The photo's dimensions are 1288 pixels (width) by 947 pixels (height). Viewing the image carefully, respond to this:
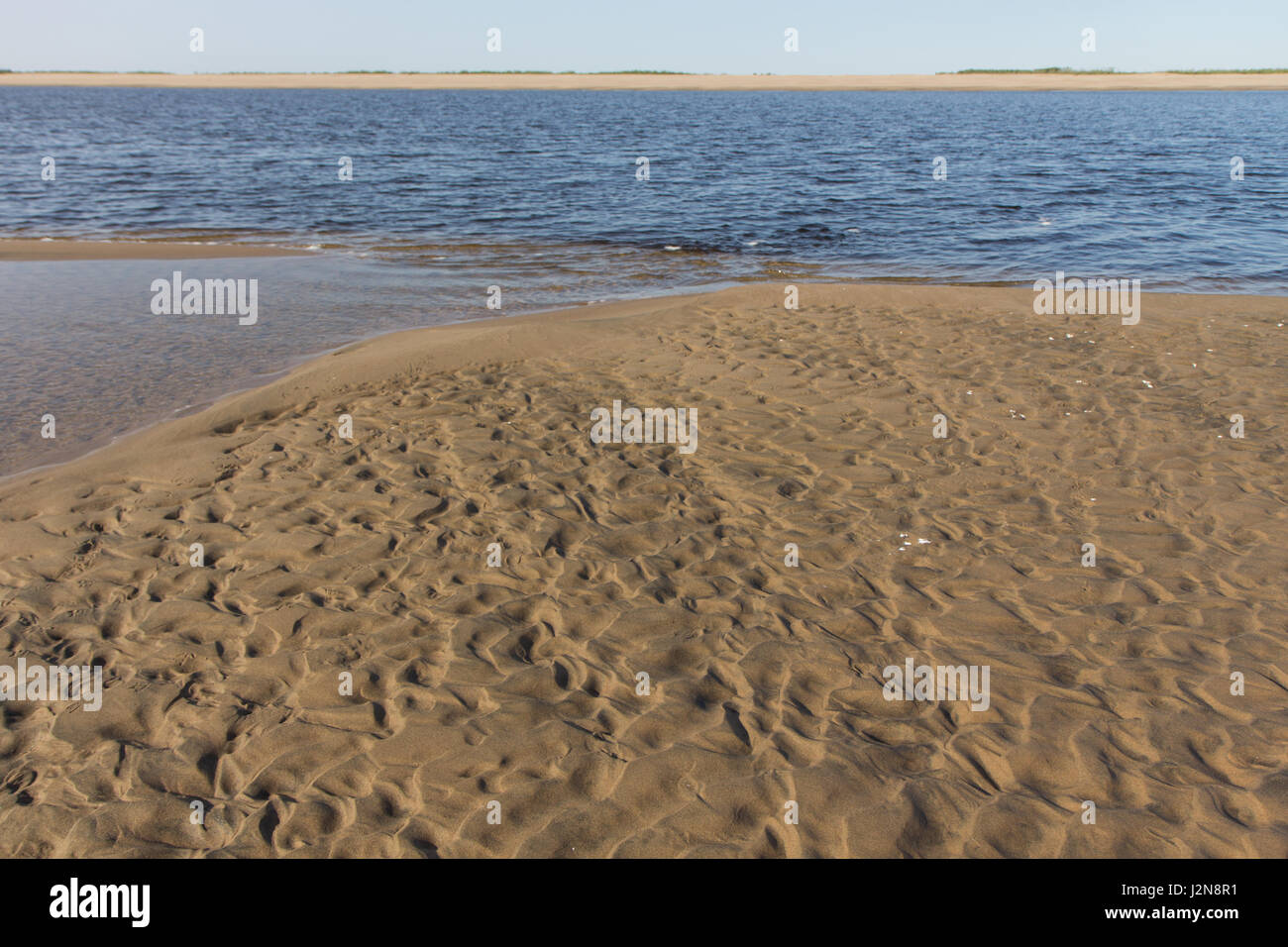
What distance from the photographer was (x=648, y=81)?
128250mm

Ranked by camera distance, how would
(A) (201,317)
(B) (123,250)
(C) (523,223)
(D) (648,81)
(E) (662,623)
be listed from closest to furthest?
(E) (662,623)
(A) (201,317)
(B) (123,250)
(C) (523,223)
(D) (648,81)

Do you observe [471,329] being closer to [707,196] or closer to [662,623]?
[662,623]

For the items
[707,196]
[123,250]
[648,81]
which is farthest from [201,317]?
[648,81]

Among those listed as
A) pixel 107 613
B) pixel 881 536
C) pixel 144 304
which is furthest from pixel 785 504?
pixel 144 304

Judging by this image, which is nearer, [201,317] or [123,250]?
[201,317]

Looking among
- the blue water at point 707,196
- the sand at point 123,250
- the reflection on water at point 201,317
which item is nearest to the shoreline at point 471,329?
the reflection on water at point 201,317

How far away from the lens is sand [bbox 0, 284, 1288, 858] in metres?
3.56

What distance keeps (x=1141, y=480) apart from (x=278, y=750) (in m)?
6.27

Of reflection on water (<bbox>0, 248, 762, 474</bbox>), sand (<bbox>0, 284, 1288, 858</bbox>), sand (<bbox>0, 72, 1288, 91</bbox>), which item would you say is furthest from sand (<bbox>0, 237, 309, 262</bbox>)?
sand (<bbox>0, 72, 1288, 91</bbox>)

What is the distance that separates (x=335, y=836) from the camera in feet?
11.2

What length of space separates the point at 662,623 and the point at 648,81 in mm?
138148

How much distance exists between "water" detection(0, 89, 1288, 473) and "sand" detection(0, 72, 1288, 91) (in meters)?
75.0

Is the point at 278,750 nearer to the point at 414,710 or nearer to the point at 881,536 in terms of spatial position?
the point at 414,710
